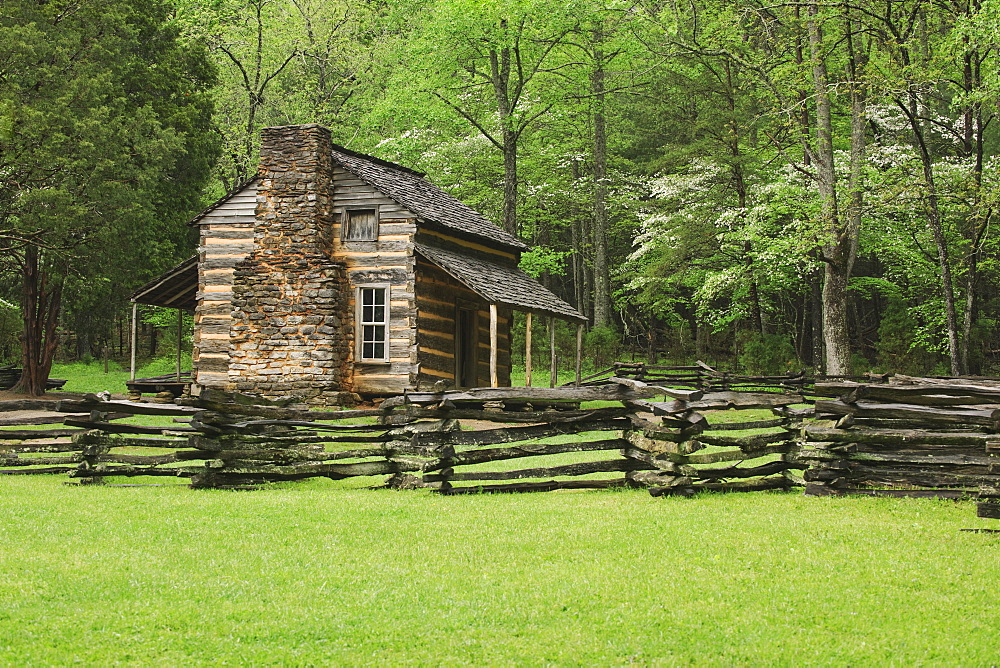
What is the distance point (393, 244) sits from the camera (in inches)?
938

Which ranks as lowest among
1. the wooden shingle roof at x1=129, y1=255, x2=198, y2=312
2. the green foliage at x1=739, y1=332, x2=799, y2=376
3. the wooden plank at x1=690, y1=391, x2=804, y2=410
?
the wooden plank at x1=690, y1=391, x2=804, y2=410

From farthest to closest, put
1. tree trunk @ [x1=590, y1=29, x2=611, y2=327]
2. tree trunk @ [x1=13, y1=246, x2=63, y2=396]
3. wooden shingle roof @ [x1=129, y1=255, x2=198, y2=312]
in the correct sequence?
1. tree trunk @ [x1=590, y1=29, x2=611, y2=327]
2. tree trunk @ [x1=13, y1=246, x2=63, y2=396]
3. wooden shingle roof @ [x1=129, y1=255, x2=198, y2=312]

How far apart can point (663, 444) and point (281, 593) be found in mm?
6049

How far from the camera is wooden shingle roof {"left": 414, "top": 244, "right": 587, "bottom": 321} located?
74.6 feet

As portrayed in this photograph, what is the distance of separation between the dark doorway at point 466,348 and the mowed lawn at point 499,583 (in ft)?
47.9

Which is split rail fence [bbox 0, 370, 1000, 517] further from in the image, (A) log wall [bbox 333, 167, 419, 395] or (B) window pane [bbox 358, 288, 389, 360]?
(B) window pane [bbox 358, 288, 389, 360]

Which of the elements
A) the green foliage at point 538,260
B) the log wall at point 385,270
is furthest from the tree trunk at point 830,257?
the green foliage at point 538,260

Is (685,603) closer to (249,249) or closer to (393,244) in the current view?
(393,244)

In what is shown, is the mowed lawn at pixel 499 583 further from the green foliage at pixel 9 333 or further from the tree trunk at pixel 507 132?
the tree trunk at pixel 507 132

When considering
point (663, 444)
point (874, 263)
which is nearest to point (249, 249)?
point (663, 444)

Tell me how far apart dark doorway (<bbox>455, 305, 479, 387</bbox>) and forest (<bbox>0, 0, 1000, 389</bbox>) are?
819 centimetres

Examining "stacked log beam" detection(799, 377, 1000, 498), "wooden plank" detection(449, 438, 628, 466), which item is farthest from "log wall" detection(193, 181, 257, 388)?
"stacked log beam" detection(799, 377, 1000, 498)

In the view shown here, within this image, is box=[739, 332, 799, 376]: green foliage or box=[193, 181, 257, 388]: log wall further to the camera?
box=[739, 332, 799, 376]: green foliage

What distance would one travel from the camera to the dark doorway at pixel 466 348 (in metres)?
26.1
